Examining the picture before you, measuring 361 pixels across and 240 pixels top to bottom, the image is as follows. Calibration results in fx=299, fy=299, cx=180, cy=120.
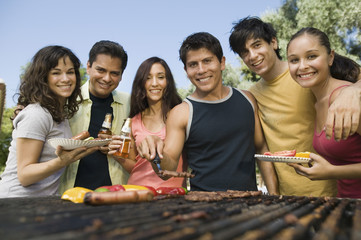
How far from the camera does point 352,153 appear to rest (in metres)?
2.95

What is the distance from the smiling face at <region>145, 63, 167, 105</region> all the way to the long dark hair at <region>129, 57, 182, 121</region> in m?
0.05

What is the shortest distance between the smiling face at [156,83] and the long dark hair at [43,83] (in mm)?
1088

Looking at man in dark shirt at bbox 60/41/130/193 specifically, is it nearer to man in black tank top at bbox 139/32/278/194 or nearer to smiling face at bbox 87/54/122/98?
smiling face at bbox 87/54/122/98

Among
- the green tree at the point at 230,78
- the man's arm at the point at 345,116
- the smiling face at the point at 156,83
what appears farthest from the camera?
the green tree at the point at 230,78

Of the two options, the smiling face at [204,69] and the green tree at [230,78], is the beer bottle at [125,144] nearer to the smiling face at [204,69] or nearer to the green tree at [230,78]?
the smiling face at [204,69]

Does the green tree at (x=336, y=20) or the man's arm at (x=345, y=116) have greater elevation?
the green tree at (x=336, y=20)

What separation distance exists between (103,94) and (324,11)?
1958cm

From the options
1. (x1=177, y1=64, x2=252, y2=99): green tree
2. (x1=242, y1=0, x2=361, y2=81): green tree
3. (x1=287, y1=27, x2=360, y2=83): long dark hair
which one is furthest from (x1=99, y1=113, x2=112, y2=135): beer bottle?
(x1=177, y1=64, x2=252, y2=99): green tree

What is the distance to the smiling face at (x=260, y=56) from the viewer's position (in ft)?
12.6

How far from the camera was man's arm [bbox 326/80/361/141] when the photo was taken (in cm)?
240

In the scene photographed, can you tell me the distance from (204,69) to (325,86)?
144 cm

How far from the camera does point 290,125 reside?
3682mm

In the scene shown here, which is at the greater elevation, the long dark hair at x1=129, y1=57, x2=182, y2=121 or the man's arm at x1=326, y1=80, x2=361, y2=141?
the long dark hair at x1=129, y1=57, x2=182, y2=121

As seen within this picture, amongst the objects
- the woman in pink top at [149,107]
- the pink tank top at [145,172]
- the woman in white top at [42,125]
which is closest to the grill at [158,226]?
the woman in white top at [42,125]
